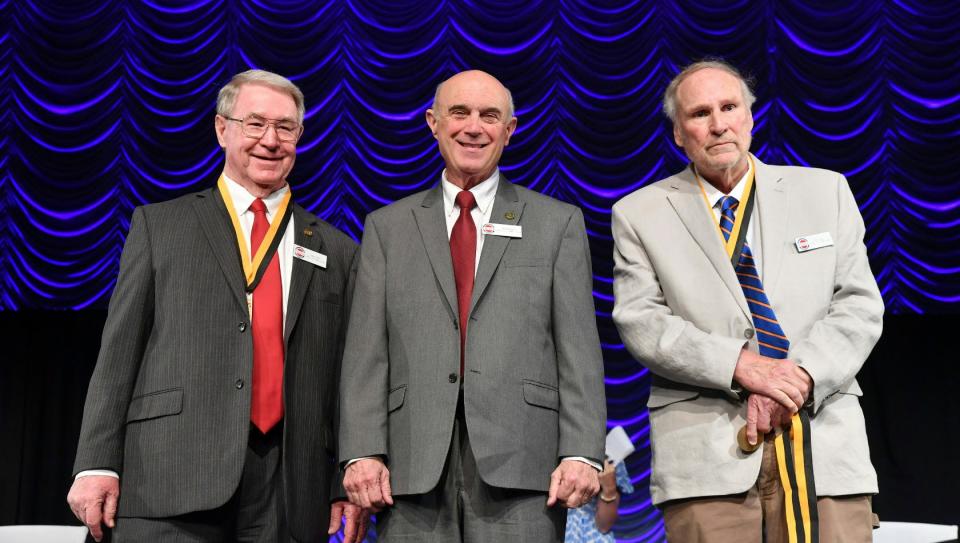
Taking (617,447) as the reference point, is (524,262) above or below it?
above

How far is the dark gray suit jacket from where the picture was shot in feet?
7.89

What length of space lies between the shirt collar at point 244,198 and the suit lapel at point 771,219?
1381mm

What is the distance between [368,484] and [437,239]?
2.20 feet

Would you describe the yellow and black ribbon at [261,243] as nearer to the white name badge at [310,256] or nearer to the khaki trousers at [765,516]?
the white name badge at [310,256]

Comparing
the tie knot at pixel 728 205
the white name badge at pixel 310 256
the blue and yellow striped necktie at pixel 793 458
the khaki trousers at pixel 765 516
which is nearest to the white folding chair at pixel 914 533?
the khaki trousers at pixel 765 516

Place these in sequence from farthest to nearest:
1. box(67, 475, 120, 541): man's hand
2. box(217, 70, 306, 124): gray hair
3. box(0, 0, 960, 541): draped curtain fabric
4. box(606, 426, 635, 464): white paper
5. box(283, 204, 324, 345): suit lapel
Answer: box(0, 0, 960, 541): draped curtain fabric → box(606, 426, 635, 464): white paper → box(217, 70, 306, 124): gray hair → box(283, 204, 324, 345): suit lapel → box(67, 475, 120, 541): man's hand

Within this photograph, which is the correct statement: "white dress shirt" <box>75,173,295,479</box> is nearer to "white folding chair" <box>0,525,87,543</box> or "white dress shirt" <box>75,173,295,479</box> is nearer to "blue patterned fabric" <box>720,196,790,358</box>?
"blue patterned fabric" <box>720,196,790,358</box>

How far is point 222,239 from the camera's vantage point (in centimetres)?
262

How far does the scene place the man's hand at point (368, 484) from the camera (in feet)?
7.59

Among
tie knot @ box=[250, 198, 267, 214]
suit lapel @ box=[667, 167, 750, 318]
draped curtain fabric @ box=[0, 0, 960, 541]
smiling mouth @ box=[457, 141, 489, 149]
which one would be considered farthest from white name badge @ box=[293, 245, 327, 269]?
draped curtain fabric @ box=[0, 0, 960, 541]

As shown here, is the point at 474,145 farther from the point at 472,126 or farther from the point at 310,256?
the point at 310,256

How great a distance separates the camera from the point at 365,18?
7605 millimetres

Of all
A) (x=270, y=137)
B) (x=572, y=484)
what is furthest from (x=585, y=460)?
(x=270, y=137)

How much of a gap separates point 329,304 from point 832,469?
1.40m
